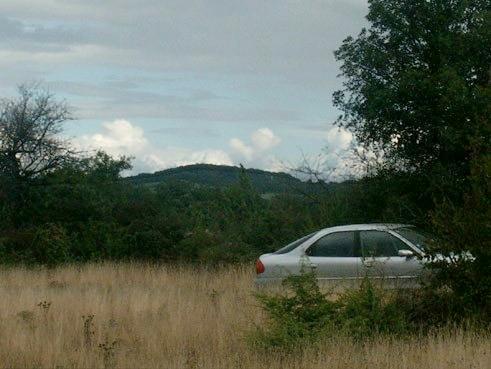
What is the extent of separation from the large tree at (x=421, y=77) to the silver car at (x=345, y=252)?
19.6 feet

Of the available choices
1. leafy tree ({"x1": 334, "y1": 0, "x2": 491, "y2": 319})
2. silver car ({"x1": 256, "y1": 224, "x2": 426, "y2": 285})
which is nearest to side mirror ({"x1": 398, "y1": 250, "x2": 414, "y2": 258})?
silver car ({"x1": 256, "y1": 224, "x2": 426, "y2": 285})

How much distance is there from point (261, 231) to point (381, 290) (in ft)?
40.5

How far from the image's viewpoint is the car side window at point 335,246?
15.6 meters

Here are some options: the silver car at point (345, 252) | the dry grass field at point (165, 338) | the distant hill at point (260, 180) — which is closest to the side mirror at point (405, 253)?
the silver car at point (345, 252)

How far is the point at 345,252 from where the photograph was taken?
15625mm

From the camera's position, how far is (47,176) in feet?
96.2

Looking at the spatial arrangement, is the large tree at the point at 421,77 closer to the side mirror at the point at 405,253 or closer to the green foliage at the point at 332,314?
the side mirror at the point at 405,253

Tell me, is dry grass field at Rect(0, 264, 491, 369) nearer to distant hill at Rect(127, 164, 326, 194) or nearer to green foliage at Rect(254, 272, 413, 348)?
green foliage at Rect(254, 272, 413, 348)

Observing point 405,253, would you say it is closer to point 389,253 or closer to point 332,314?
point 389,253

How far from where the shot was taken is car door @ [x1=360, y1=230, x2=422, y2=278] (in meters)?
14.9

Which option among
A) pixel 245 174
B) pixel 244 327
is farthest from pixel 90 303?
pixel 245 174

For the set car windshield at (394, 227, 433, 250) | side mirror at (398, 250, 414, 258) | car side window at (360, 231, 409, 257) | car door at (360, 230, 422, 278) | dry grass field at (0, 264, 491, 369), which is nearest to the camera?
dry grass field at (0, 264, 491, 369)

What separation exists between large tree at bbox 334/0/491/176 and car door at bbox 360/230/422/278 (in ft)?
19.8

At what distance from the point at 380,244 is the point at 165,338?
5.31 metres
